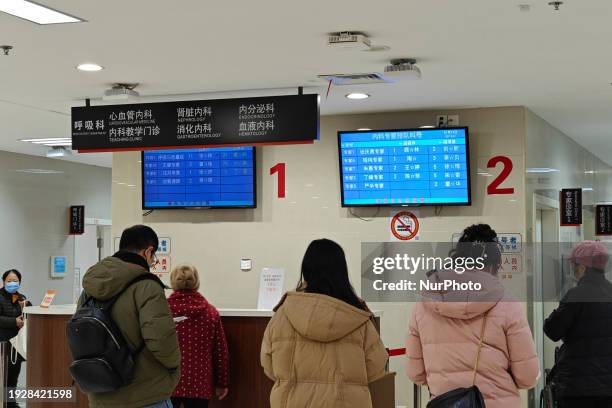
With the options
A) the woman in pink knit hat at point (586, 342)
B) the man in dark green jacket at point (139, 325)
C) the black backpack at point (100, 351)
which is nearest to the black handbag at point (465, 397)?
the woman in pink knit hat at point (586, 342)

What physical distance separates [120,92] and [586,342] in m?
3.74

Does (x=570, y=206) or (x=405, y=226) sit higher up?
(x=570, y=206)

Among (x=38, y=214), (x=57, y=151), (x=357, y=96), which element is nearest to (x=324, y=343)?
(x=357, y=96)

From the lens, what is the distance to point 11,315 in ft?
27.5

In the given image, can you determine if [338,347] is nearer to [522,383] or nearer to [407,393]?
[522,383]

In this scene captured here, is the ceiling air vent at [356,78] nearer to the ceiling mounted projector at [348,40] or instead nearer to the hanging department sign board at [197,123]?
the hanging department sign board at [197,123]

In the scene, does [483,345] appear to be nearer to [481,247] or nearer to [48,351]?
[481,247]

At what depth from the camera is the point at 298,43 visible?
499cm

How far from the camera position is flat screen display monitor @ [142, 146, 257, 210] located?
754 centimetres

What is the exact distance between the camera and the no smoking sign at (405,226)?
7223 millimetres

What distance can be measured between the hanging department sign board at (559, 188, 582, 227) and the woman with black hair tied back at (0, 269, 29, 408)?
5.46 metres

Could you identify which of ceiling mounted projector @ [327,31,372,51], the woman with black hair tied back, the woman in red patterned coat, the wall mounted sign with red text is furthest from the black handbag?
the wall mounted sign with red text

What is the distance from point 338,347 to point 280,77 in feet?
9.57

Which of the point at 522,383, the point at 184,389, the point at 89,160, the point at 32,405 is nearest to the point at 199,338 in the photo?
the point at 184,389
